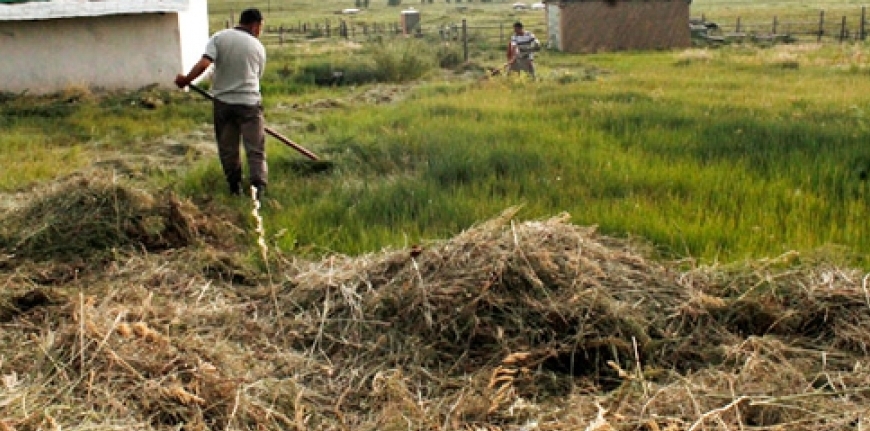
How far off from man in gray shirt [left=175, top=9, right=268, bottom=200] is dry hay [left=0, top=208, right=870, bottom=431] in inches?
106

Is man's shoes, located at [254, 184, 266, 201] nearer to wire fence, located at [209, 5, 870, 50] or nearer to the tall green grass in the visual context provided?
the tall green grass

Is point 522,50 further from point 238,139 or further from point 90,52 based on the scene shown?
point 238,139

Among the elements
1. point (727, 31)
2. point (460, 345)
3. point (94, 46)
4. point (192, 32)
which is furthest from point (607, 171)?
point (727, 31)

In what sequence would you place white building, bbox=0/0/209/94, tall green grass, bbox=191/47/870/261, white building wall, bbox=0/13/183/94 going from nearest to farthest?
tall green grass, bbox=191/47/870/261 → white building, bbox=0/0/209/94 → white building wall, bbox=0/13/183/94

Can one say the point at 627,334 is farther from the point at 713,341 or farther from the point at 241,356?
the point at 241,356

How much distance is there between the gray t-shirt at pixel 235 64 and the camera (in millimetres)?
7363

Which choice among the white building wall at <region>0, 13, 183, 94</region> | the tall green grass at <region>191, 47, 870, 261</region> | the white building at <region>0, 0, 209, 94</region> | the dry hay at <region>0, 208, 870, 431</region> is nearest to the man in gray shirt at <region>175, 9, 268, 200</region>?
the tall green grass at <region>191, 47, 870, 261</region>

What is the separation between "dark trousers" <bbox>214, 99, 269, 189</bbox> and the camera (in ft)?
24.2

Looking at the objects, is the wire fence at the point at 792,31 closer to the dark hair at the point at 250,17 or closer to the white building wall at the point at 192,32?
the white building wall at the point at 192,32

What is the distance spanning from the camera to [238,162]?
741 cm

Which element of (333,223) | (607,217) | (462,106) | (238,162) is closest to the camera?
(607,217)

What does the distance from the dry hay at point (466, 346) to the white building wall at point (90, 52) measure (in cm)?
1131

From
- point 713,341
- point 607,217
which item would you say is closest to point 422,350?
point 713,341

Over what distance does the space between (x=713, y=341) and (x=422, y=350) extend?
128 centimetres
